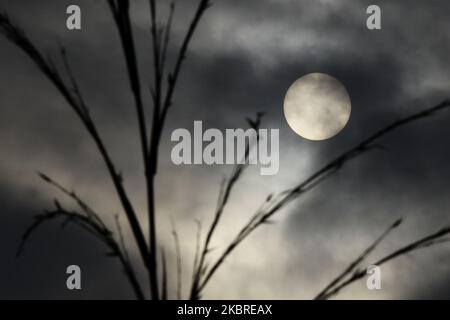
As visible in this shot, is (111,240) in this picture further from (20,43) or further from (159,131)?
(20,43)

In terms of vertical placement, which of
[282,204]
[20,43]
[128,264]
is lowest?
[128,264]

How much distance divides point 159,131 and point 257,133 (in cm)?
22

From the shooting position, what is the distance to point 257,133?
0.94m

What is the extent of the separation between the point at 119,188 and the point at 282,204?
344 millimetres

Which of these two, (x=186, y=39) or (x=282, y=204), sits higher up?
(x=186, y=39)

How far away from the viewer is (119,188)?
935mm

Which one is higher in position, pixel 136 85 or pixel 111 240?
pixel 136 85
